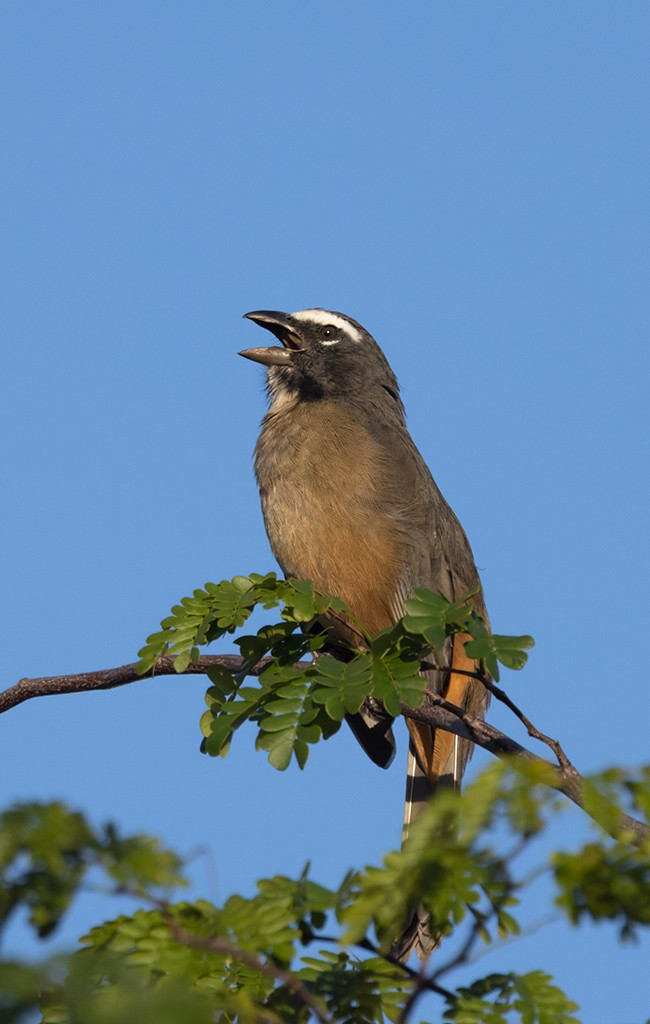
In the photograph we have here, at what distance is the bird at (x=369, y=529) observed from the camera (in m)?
6.21

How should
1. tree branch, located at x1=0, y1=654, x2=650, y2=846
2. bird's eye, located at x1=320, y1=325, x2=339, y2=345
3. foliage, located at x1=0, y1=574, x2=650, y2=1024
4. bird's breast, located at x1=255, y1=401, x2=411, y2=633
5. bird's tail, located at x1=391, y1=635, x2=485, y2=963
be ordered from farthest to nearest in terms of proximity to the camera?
bird's eye, located at x1=320, y1=325, x2=339, y2=345 → bird's tail, located at x1=391, y1=635, x2=485, y2=963 → bird's breast, located at x1=255, y1=401, x2=411, y2=633 → tree branch, located at x1=0, y1=654, x2=650, y2=846 → foliage, located at x1=0, y1=574, x2=650, y2=1024

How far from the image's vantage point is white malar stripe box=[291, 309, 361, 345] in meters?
7.51

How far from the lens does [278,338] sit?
7.54 metres

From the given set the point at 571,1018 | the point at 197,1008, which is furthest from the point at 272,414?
the point at 197,1008

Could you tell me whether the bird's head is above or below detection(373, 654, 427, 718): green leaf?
above

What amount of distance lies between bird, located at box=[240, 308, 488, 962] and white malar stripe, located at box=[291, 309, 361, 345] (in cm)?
47

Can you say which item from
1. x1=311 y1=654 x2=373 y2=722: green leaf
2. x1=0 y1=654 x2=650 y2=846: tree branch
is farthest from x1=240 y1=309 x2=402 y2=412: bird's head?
x1=311 y1=654 x2=373 y2=722: green leaf

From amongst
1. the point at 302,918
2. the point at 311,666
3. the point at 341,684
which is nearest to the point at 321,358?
the point at 311,666

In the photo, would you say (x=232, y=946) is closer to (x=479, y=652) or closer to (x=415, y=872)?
(x=415, y=872)

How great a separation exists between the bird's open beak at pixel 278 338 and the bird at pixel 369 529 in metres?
0.22

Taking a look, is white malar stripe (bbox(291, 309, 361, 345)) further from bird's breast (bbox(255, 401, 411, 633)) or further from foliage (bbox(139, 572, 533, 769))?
foliage (bbox(139, 572, 533, 769))

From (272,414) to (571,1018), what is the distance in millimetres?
5035

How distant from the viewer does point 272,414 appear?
712 cm

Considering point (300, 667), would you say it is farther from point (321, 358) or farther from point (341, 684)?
point (321, 358)
